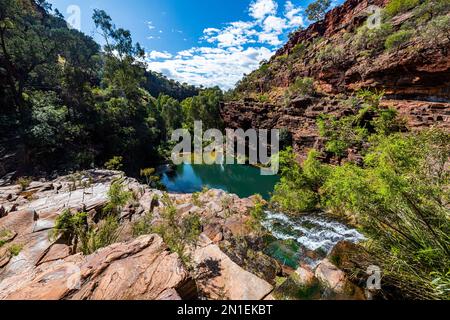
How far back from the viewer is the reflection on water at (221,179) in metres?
14.2

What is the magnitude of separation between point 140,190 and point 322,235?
6.64 m

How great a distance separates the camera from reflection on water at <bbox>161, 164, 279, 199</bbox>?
1417 cm

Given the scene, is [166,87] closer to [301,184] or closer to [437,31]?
[437,31]

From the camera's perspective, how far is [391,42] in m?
14.7

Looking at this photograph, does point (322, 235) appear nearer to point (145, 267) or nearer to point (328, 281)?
point (328, 281)

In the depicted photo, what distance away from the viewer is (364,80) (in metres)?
16.0

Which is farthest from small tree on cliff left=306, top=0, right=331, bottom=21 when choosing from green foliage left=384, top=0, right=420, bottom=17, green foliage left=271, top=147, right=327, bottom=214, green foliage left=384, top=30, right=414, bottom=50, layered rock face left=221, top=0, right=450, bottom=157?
Result: green foliage left=271, top=147, right=327, bottom=214

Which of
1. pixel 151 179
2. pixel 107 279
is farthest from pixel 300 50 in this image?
pixel 107 279

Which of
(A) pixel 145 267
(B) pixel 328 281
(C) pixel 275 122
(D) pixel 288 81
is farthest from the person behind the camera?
(D) pixel 288 81

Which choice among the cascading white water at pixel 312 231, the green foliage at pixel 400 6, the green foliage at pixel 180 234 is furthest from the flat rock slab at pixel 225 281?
the green foliage at pixel 400 6

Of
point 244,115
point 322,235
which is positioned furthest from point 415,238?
point 244,115

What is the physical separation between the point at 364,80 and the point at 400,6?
11.6 metres

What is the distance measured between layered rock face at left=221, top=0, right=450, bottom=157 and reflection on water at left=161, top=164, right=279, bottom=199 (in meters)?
4.66

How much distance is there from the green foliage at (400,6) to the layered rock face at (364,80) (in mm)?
753
